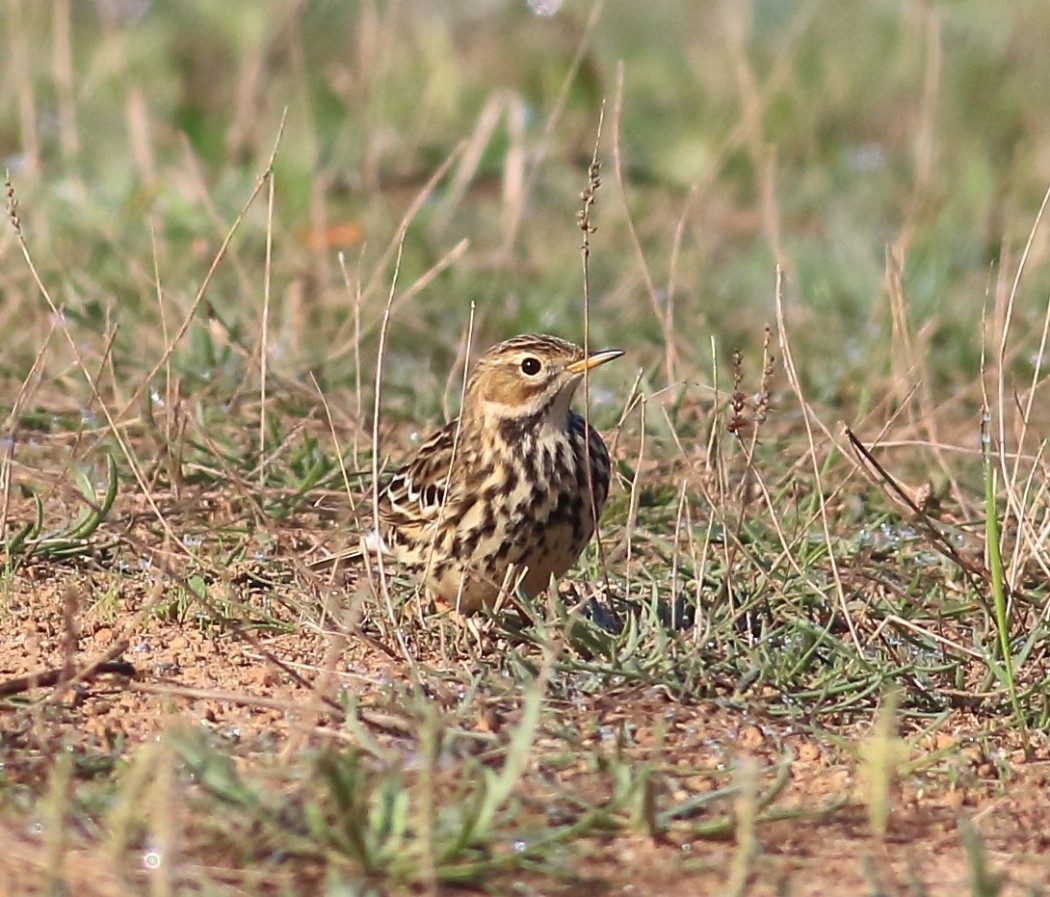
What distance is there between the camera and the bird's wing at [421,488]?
5.35 metres

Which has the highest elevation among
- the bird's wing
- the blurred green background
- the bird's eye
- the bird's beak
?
the blurred green background

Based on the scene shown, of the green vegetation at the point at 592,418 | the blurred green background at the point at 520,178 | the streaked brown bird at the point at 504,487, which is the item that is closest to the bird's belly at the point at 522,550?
the streaked brown bird at the point at 504,487

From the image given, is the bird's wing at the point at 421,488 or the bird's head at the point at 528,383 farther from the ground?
the bird's head at the point at 528,383

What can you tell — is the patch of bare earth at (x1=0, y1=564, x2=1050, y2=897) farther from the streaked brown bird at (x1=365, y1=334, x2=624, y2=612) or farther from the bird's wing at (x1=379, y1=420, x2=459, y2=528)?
the bird's wing at (x1=379, y1=420, x2=459, y2=528)

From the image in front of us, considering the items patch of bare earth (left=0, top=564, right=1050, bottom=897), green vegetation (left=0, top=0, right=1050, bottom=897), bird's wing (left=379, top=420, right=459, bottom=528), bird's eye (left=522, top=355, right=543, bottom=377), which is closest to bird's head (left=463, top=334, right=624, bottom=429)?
bird's eye (left=522, top=355, right=543, bottom=377)

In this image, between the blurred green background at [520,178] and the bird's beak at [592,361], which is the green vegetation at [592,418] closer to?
the blurred green background at [520,178]

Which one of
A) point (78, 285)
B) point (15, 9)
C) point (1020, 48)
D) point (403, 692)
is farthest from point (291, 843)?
point (1020, 48)

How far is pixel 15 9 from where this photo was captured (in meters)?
8.40

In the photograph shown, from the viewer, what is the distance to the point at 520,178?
9.02 metres

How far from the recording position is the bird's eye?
554cm

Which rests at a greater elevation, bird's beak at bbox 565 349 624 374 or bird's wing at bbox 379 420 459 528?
bird's beak at bbox 565 349 624 374

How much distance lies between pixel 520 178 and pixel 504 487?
159 inches

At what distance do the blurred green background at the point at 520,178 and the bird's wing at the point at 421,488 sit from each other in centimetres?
35

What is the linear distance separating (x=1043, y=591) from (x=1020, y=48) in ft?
25.4
